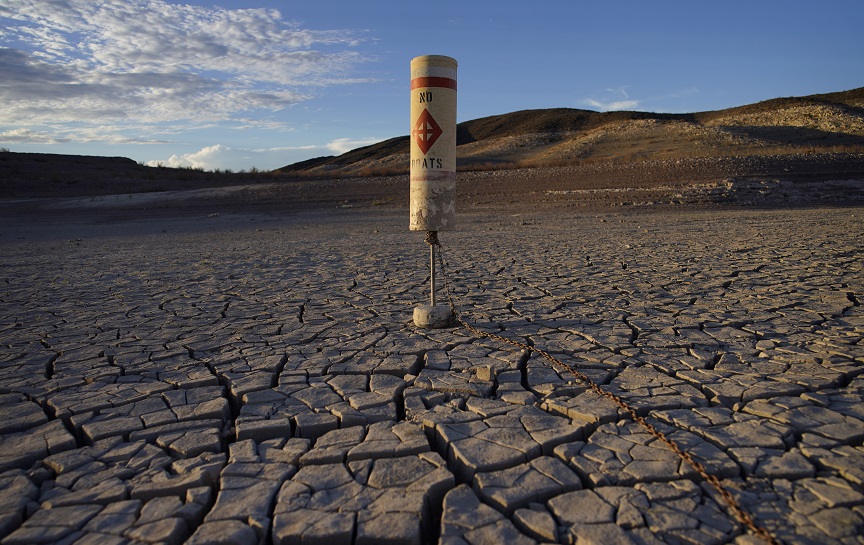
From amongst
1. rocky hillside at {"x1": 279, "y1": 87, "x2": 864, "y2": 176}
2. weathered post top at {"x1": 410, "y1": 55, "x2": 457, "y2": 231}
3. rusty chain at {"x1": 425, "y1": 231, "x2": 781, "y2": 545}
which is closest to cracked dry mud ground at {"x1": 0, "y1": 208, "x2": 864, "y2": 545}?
rusty chain at {"x1": 425, "y1": 231, "x2": 781, "y2": 545}

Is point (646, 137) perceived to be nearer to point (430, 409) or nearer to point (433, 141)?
point (433, 141)

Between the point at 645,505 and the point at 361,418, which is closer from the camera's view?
the point at 645,505

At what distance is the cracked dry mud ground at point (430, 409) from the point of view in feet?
7.55

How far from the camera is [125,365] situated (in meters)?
4.14

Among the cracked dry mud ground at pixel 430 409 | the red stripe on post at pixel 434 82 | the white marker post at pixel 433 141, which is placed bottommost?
the cracked dry mud ground at pixel 430 409

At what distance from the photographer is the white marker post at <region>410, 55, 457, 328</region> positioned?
13.9 ft

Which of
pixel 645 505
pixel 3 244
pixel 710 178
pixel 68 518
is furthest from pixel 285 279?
pixel 710 178

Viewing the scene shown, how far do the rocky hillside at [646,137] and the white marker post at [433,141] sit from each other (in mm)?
22219

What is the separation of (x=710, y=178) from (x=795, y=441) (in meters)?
17.3

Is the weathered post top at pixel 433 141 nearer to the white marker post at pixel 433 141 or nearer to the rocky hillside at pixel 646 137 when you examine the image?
the white marker post at pixel 433 141

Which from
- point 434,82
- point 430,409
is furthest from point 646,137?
point 430,409

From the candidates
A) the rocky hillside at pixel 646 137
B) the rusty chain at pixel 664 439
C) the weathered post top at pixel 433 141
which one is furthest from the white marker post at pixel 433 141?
the rocky hillside at pixel 646 137

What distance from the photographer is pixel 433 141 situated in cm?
431

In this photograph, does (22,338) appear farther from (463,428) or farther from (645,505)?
(645,505)
